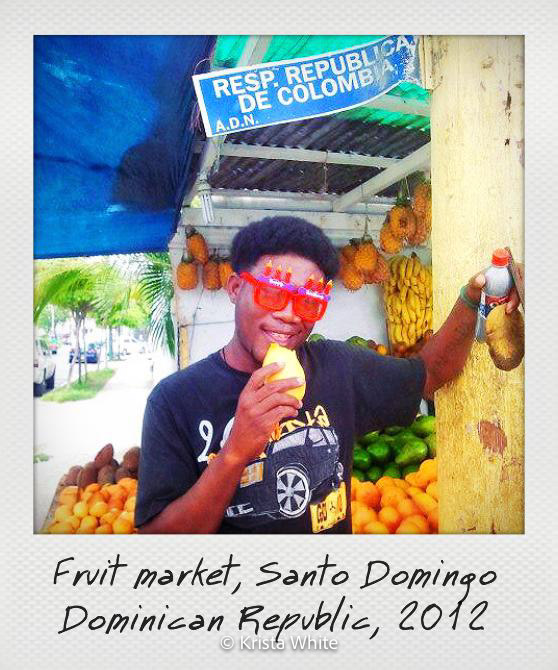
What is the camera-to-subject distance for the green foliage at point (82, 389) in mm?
2887

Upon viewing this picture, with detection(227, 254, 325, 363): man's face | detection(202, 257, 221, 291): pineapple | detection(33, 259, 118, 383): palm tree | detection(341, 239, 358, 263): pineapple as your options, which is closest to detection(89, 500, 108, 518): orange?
detection(33, 259, 118, 383): palm tree

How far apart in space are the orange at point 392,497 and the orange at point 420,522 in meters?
0.11

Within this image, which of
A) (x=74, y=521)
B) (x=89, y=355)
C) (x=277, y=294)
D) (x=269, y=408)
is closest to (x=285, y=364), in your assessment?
(x=269, y=408)

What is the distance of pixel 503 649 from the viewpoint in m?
2.83

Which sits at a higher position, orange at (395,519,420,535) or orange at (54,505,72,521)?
orange at (54,505,72,521)

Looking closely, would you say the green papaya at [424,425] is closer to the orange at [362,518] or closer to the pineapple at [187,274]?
the orange at [362,518]

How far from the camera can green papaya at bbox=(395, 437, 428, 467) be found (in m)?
3.17

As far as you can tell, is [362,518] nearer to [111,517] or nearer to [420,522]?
[420,522]

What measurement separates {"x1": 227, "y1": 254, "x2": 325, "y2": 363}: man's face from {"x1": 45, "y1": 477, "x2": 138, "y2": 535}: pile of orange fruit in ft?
2.98

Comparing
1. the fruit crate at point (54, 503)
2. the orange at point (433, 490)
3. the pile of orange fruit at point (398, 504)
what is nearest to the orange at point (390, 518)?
the pile of orange fruit at point (398, 504)

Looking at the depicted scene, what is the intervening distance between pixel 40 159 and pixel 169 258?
75cm

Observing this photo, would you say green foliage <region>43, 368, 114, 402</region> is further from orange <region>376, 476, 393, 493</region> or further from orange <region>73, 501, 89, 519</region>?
orange <region>376, 476, 393, 493</region>

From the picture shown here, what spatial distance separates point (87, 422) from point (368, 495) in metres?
1.44

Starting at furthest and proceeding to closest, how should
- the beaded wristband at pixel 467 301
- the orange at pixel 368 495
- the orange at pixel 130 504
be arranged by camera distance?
the orange at pixel 368 495
the orange at pixel 130 504
the beaded wristband at pixel 467 301
